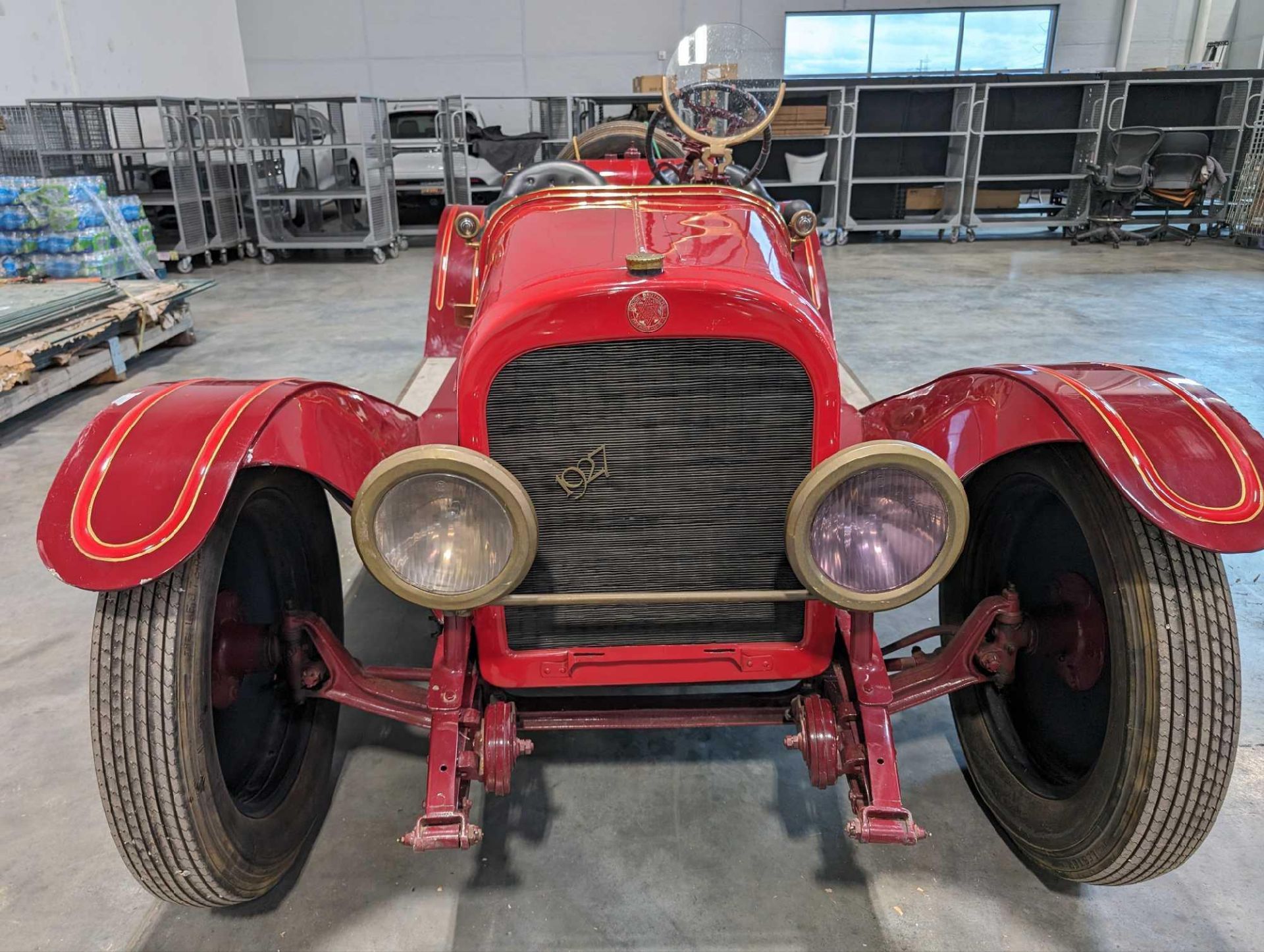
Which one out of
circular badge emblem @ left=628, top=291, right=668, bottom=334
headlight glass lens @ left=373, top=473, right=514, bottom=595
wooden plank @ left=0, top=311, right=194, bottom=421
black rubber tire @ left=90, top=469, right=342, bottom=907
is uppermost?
circular badge emblem @ left=628, top=291, right=668, bottom=334

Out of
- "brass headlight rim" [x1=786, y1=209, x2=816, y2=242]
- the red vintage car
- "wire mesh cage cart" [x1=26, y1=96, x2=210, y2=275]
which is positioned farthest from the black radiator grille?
"wire mesh cage cart" [x1=26, y1=96, x2=210, y2=275]

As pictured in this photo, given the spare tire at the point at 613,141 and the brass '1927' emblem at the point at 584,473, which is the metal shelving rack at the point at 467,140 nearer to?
the spare tire at the point at 613,141

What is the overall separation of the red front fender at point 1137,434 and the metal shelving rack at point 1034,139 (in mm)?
9476

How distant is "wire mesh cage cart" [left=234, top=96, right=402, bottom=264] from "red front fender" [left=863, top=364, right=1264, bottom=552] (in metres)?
8.39

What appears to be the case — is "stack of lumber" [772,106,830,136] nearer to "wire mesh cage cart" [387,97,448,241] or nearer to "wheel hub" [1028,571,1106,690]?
"wire mesh cage cart" [387,97,448,241]

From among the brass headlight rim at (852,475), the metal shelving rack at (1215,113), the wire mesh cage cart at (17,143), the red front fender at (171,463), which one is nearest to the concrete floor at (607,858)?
the brass headlight rim at (852,475)

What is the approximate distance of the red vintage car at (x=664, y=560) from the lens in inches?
58.9

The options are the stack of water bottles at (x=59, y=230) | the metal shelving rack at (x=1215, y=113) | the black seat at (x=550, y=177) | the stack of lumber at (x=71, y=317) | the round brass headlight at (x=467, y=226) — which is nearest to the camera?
the black seat at (x=550, y=177)

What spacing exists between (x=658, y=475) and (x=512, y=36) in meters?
13.5

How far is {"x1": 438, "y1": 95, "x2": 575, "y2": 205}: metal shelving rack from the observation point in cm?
1016

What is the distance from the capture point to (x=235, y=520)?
1.62m

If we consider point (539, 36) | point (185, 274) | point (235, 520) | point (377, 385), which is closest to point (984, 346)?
point (377, 385)

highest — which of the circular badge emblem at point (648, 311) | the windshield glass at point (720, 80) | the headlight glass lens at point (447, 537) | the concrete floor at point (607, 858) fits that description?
the windshield glass at point (720, 80)

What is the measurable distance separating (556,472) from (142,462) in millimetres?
740
